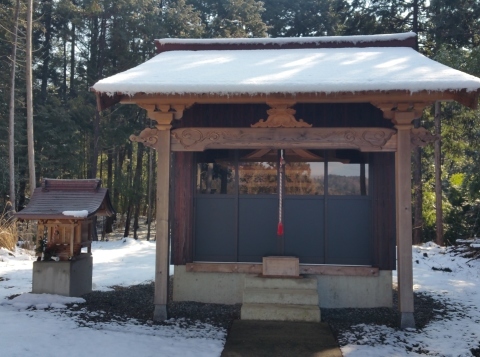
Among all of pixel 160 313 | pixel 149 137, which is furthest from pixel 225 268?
pixel 149 137

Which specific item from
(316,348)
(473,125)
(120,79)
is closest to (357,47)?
(120,79)

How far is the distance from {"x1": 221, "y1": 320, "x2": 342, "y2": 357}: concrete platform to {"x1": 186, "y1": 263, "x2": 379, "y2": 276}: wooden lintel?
3.66 feet

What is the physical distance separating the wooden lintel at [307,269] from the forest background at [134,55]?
9540 mm

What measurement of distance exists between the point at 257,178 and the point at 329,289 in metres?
2.09

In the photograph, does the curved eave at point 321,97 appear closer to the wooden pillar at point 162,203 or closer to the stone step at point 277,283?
the wooden pillar at point 162,203

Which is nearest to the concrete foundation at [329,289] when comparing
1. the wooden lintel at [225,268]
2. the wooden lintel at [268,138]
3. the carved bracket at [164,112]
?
the wooden lintel at [225,268]

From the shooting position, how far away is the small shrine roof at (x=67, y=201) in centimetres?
701

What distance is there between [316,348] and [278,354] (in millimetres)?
481

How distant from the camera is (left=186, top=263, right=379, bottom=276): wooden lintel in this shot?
700cm

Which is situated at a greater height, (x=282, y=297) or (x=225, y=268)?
(x=225, y=268)

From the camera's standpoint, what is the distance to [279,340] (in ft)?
17.3

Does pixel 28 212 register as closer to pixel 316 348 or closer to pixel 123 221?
pixel 316 348

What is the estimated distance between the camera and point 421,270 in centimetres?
1065

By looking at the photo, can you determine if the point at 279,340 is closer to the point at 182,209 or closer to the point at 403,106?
the point at 182,209
